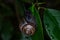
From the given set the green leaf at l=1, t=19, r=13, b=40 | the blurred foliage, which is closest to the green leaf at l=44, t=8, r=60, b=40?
the blurred foliage

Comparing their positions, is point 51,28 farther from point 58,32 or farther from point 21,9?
point 21,9

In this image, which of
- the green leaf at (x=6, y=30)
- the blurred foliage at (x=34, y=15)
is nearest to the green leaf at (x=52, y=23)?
the blurred foliage at (x=34, y=15)

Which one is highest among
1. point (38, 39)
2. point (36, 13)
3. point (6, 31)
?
point (36, 13)

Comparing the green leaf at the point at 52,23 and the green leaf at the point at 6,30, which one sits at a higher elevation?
the green leaf at the point at 52,23

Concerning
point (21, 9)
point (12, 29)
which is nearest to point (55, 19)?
point (21, 9)

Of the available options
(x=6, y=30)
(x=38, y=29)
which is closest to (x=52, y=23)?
(x=38, y=29)

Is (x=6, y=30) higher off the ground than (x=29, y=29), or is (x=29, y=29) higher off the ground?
(x=29, y=29)

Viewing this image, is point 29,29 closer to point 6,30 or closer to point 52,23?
point 52,23

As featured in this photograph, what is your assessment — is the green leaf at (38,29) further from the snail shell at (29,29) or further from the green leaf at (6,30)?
the green leaf at (6,30)
